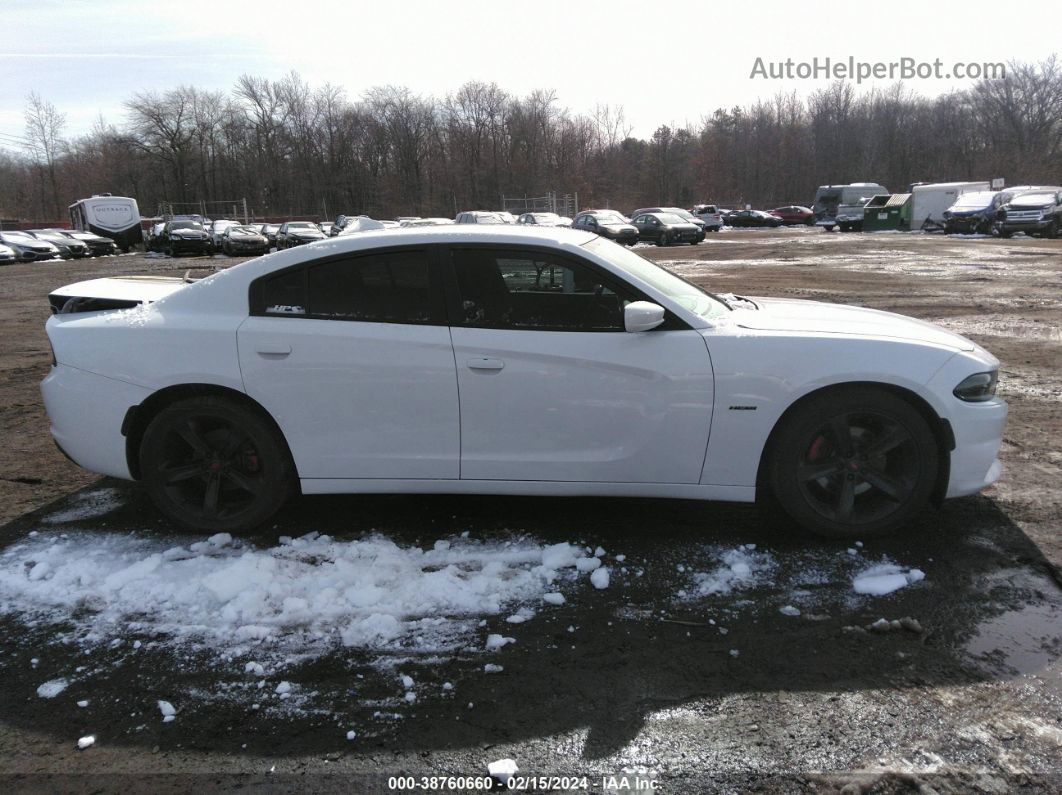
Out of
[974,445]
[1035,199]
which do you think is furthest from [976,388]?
[1035,199]

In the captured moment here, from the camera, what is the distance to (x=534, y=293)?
3.75 m

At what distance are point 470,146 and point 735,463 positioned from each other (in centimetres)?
8988

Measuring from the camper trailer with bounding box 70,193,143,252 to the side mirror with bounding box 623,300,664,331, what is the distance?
46.1m

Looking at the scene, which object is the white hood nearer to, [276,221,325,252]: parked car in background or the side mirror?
the side mirror

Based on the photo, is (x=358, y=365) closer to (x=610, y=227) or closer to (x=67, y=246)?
(x=610, y=227)

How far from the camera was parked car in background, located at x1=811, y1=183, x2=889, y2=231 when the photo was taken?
43781 millimetres

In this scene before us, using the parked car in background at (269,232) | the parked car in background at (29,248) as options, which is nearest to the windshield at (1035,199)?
the parked car in background at (269,232)

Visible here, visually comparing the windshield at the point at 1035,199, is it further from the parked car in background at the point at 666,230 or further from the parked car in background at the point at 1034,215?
the parked car in background at the point at 666,230

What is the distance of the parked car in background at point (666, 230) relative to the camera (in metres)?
33.7

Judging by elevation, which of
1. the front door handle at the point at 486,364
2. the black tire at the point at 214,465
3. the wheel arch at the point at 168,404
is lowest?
the black tire at the point at 214,465

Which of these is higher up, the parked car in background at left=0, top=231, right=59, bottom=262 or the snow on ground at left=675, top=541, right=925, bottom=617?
the parked car in background at left=0, top=231, right=59, bottom=262

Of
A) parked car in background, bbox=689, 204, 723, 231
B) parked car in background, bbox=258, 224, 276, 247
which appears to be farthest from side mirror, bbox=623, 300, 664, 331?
parked car in background, bbox=689, 204, 723, 231

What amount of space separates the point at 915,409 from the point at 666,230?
102ft

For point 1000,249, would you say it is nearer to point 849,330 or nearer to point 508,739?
point 849,330
